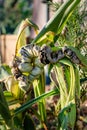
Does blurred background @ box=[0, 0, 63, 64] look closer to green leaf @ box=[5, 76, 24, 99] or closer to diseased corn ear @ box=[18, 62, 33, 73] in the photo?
green leaf @ box=[5, 76, 24, 99]

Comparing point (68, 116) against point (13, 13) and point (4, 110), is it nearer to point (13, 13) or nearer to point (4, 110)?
point (4, 110)

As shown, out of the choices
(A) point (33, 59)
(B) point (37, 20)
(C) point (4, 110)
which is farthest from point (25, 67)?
(B) point (37, 20)

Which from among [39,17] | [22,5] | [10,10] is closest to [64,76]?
[39,17]

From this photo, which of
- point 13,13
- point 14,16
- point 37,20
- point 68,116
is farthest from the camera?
point 13,13

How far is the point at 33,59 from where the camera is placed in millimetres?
891

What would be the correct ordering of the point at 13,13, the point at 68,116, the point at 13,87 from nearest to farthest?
the point at 68,116 → the point at 13,87 → the point at 13,13

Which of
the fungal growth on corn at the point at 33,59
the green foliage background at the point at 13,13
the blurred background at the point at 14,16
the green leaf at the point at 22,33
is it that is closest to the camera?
the fungal growth on corn at the point at 33,59

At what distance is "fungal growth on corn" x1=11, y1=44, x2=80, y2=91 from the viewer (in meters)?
0.85

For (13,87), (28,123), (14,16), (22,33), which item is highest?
(14,16)

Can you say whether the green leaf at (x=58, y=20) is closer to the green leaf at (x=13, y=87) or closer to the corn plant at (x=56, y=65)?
the corn plant at (x=56, y=65)

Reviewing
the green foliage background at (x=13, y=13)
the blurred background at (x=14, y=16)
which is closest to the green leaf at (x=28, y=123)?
the blurred background at (x=14, y=16)

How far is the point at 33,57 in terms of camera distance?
887 millimetres

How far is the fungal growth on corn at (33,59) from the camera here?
852 mm

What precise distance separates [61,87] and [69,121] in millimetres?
105
